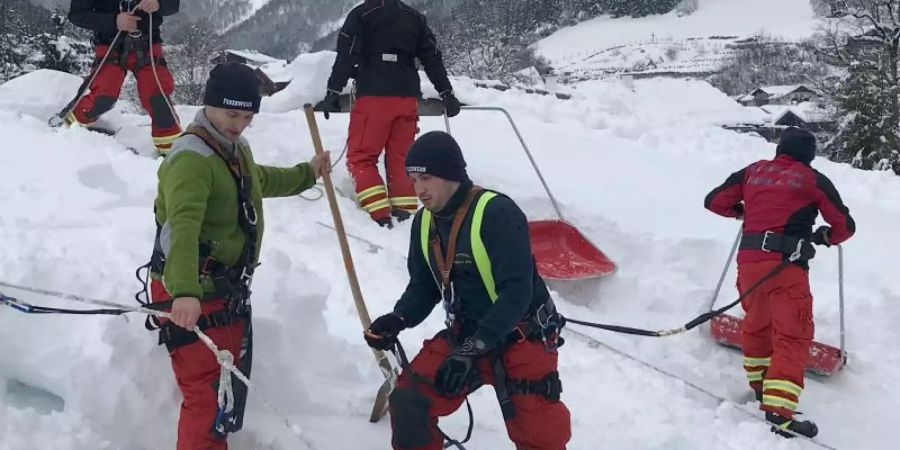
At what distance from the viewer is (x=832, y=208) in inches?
181

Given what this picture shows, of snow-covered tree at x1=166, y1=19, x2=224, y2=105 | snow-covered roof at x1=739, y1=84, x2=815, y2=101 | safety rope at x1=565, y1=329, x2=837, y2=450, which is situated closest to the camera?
safety rope at x1=565, y1=329, x2=837, y2=450

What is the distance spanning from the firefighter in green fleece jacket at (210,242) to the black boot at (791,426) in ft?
9.42

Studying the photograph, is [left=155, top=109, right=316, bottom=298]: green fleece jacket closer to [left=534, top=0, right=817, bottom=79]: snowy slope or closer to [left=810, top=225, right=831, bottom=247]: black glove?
[left=810, top=225, right=831, bottom=247]: black glove

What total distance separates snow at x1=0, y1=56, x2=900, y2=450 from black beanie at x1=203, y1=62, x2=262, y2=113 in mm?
1107

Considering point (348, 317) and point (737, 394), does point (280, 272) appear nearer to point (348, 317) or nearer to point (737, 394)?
point (348, 317)

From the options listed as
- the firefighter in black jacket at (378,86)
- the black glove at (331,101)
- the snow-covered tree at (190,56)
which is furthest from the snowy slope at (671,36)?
the black glove at (331,101)

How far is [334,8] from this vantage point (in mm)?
142375

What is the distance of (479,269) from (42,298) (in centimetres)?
197

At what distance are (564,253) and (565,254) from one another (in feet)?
0.07

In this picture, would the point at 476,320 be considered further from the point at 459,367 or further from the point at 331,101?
the point at 331,101

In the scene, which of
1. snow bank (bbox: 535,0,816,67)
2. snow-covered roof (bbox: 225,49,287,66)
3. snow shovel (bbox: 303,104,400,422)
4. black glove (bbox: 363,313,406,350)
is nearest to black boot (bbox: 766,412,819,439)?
snow shovel (bbox: 303,104,400,422)

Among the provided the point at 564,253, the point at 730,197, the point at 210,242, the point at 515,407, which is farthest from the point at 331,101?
the point at 515,407

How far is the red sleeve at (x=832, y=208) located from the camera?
459cm

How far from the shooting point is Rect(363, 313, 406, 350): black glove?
3.17 meters
